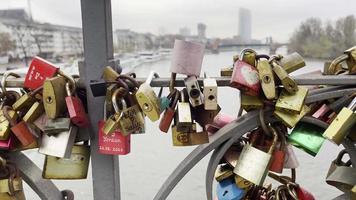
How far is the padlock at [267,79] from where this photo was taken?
583mm

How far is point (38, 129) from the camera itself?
0.66 m

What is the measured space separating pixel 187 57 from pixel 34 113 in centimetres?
31

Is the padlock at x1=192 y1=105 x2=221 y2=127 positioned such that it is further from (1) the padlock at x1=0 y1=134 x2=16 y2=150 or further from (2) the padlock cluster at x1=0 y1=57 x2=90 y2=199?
(1) the padlock at x1=0 y1=134 x2=16 y2=150

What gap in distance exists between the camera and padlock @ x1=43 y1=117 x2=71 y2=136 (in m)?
0.61

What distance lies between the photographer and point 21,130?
64cm

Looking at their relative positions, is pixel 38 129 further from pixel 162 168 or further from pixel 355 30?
pixel 355 30

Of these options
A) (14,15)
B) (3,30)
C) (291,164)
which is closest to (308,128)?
(291,164)

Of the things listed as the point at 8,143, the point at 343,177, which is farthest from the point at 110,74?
the point at 343,177

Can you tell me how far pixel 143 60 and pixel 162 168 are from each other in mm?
480

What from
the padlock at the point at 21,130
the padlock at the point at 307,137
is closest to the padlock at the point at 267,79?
the padlock at the point at 307,137

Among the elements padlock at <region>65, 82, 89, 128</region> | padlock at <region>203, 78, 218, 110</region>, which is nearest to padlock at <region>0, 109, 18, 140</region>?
padlock at <region>65, 82, 89, 128</region>

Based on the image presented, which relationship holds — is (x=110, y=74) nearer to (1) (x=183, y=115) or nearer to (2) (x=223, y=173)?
(1) (x=183, y=115)

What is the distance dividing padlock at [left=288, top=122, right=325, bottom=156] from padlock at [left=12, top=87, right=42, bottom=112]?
499mm

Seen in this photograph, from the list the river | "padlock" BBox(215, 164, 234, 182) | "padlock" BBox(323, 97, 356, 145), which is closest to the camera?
"padlock" BBox(323, 97, 356, 145)
